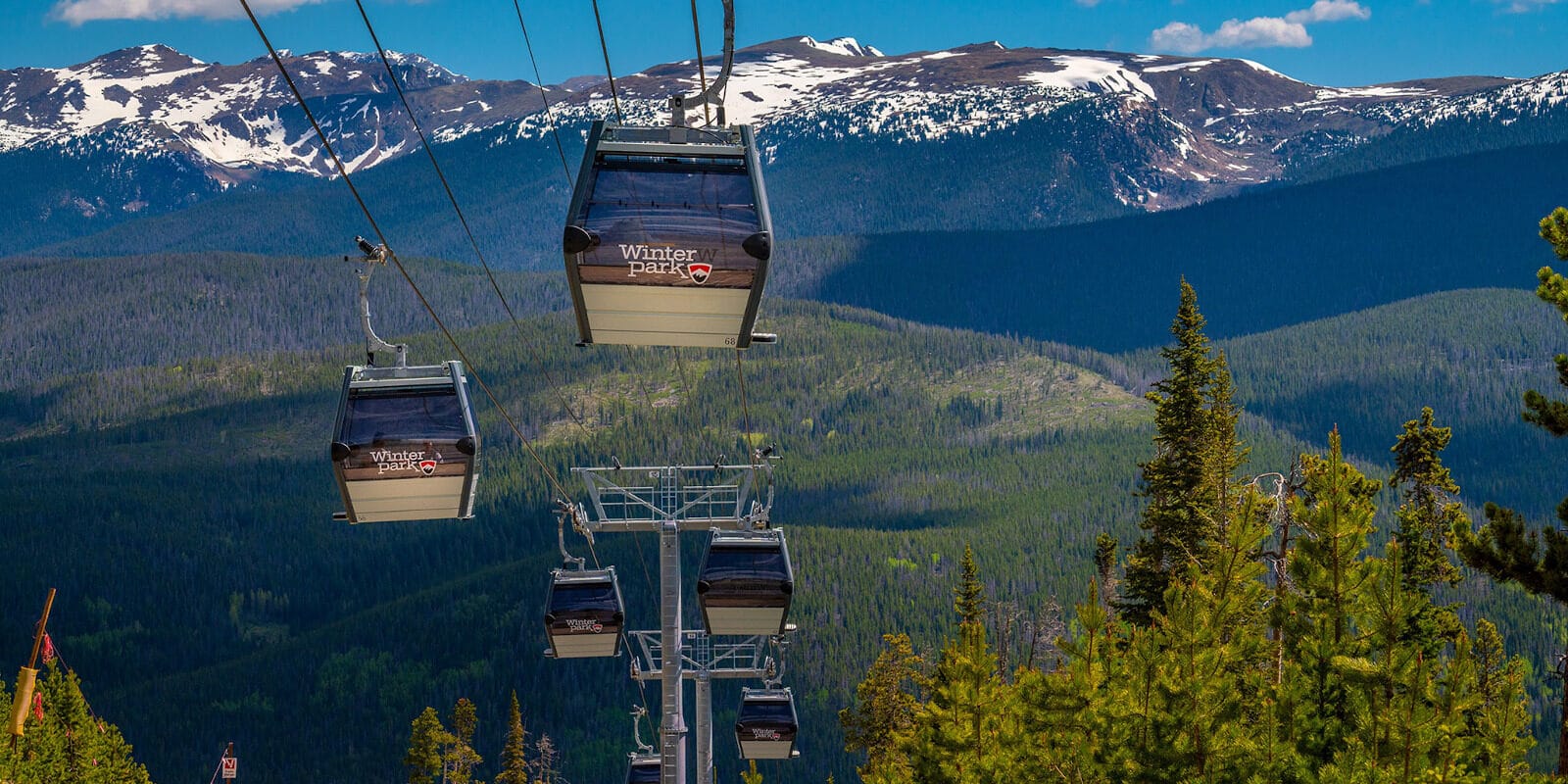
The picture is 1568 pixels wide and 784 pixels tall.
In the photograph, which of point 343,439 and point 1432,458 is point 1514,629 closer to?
point 1432,458

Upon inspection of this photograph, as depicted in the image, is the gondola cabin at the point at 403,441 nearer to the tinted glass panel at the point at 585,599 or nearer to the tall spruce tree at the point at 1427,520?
the tinted glass panel at the point at 585,599

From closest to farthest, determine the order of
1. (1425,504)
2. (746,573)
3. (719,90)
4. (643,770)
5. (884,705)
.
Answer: (719,90) < (746,573) < (1425,504) < (643,770) < (884,705)

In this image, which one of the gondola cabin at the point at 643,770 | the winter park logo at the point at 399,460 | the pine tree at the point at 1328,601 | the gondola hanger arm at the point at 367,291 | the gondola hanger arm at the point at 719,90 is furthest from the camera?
the gondola cabin at the point at 643,770

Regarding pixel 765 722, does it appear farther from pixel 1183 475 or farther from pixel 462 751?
pixel 462 751

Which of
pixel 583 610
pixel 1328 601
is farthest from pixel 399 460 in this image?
pixel 583 610

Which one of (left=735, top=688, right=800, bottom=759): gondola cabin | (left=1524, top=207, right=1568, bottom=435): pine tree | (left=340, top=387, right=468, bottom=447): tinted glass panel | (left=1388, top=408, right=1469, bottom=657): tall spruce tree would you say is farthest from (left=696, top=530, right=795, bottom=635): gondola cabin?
(left=1524, top=207, right=1568, bottom=435): pine tree

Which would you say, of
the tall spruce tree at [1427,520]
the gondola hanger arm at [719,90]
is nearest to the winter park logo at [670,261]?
the gondola hanger arm at [719,90]

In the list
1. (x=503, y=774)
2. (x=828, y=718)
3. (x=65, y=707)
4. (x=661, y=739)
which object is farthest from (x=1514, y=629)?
(x=661, y=739)
